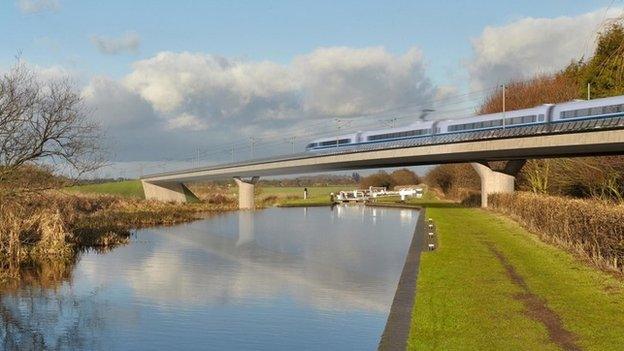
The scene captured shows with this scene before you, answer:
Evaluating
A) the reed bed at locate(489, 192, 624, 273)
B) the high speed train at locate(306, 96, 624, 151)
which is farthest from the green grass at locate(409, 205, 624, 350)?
the high speed train at locate(306, 96, 624, 151)

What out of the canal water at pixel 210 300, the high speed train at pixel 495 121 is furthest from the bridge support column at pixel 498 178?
the canal water at pixel 210 300

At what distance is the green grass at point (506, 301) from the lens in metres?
12.5

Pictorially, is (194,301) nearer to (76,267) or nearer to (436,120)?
(76,267)

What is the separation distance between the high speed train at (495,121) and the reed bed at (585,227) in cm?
1508

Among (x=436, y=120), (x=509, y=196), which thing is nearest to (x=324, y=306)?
(x=509, y=196)

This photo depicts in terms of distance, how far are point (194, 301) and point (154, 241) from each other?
862 inches

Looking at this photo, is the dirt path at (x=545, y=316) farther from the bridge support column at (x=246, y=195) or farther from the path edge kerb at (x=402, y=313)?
the bridge support column at (x=246, y=195)

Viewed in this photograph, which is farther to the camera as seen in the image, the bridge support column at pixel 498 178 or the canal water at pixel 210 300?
the bridge support column at pixel 498 178

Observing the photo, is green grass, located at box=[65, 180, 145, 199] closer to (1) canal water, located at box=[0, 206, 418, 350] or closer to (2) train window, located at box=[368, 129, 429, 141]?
(2) train window, located at box=[368, 129, 429, 141]

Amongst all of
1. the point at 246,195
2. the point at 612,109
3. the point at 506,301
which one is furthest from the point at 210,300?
the point at 246,195

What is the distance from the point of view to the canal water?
14891 mm

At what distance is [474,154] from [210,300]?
46.9 meters

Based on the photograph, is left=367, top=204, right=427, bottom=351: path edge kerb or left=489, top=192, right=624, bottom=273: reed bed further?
left=489, top=192, right=624, bottom=273: reed bed

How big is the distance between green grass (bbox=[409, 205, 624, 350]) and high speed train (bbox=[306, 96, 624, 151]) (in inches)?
984
